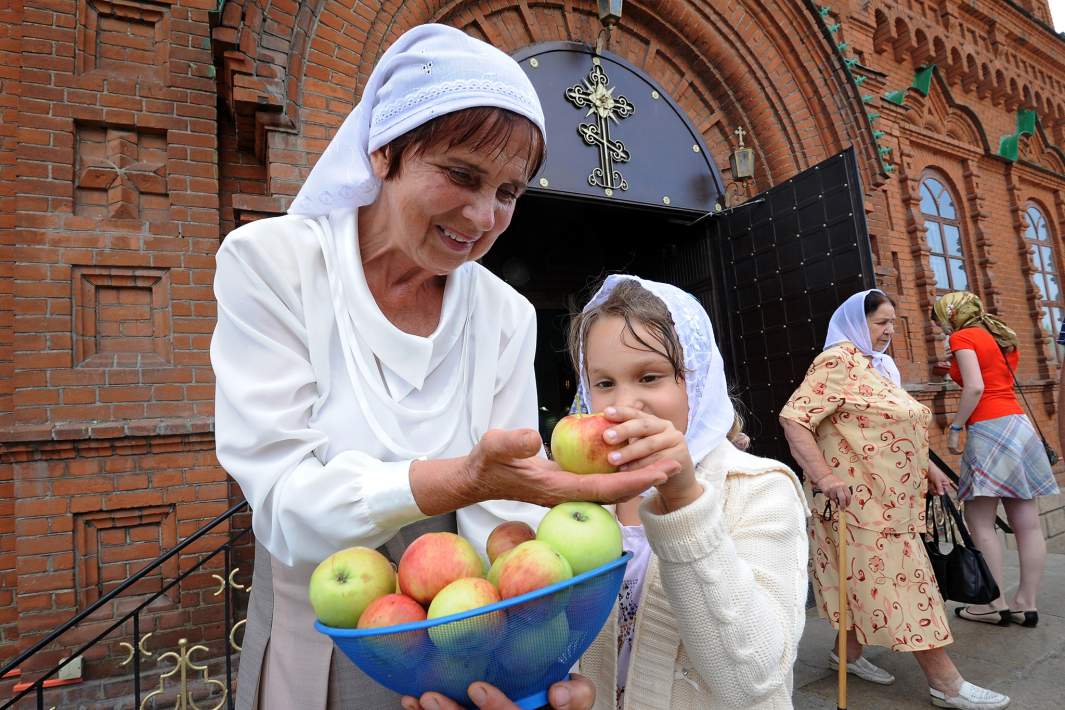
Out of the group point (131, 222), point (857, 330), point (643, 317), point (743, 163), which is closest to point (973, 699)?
point (857, 330)

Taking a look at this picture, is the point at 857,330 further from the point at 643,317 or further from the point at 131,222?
the point at 131,222

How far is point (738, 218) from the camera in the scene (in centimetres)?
627

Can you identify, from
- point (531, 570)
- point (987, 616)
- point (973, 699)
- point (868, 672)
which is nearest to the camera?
point (531, 570)

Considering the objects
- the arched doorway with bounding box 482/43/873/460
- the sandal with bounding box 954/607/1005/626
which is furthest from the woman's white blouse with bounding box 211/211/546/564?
the sandal with bounding box 954/607/1005/626

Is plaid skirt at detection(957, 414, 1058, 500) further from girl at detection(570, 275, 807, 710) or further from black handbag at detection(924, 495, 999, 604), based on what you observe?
girl at detection(570, 275, 807, 710)

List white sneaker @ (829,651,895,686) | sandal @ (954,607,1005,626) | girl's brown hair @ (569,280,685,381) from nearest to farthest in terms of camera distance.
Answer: girl's brown hair @ (569,280,685,381) → white sneaker @ (829,651,895,686) → sandal @ (954,607,1005,626)

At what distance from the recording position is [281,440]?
109 cm

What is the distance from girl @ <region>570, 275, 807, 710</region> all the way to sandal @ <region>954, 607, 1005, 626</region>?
420 cm

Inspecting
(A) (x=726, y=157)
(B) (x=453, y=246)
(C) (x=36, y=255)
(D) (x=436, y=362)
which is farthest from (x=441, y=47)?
(A) (x=726, y=157)

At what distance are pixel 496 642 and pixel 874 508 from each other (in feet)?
10.2

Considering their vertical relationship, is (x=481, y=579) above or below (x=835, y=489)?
above

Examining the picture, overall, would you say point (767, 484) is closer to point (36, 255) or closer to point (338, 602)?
point (338, 602)

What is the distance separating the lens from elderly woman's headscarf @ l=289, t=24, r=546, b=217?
3.92 feet

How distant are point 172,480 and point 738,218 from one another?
18.5 feet
